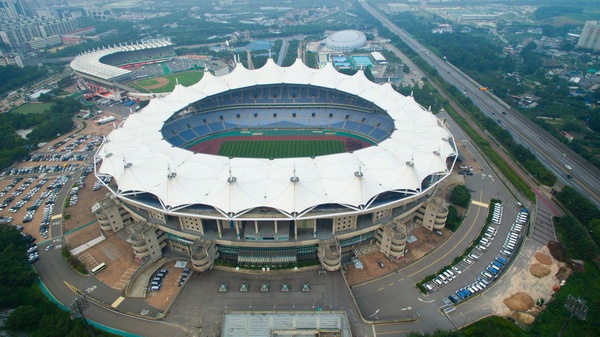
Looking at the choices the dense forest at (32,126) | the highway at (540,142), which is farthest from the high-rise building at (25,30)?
the highway at (540,142)

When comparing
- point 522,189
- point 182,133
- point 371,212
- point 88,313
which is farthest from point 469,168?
point 88,313

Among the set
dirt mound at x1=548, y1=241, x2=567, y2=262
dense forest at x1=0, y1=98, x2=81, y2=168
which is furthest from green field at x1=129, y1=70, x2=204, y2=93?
dirt mound at x1=548, y1=241, x2=567, y2=262

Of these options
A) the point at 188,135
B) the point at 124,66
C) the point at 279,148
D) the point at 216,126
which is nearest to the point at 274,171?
the point at 279,148

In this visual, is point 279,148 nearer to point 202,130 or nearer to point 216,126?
point 216,126

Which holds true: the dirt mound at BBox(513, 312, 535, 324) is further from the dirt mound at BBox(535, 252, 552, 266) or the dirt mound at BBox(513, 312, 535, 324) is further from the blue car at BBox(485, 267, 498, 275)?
the dirt mound at BBox(535, 252, 552, 266)

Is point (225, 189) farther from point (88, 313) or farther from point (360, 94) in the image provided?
point (360, 94)
